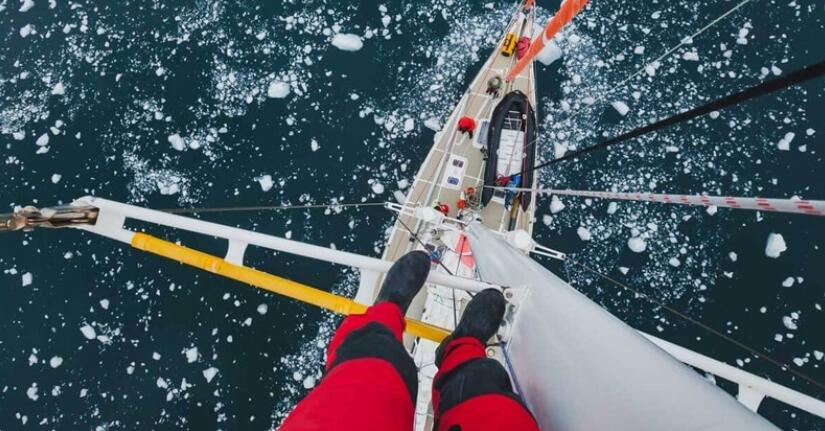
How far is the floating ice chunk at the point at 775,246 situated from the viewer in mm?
4918

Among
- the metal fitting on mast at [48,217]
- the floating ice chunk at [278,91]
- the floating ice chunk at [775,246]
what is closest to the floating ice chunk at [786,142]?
the floating ice chunk at [775,246]

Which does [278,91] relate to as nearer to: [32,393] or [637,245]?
[32,393]

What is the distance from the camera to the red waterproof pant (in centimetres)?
137

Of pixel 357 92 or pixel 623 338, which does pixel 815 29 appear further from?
pixel 623 338

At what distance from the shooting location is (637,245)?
4895 millimetres

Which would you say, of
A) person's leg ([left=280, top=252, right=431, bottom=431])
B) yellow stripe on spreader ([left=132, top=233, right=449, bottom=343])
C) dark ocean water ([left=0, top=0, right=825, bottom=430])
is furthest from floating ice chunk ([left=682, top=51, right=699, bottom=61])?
person's leg ([left=280, top=252, right=431, bottom=431])

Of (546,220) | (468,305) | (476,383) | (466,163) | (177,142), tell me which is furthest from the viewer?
(177,142)

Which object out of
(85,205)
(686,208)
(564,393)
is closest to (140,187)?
(85,205)

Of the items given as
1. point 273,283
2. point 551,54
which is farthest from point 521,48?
point 273,283

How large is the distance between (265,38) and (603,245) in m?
4.82

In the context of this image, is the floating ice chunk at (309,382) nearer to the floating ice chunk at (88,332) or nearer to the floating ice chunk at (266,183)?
the floating ice chunk at (266,183)

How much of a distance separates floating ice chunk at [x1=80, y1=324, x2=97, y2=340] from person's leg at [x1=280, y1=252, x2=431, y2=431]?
422 cm

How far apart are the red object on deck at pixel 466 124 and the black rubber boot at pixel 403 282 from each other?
7.14 feet

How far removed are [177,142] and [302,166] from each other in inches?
59.2
